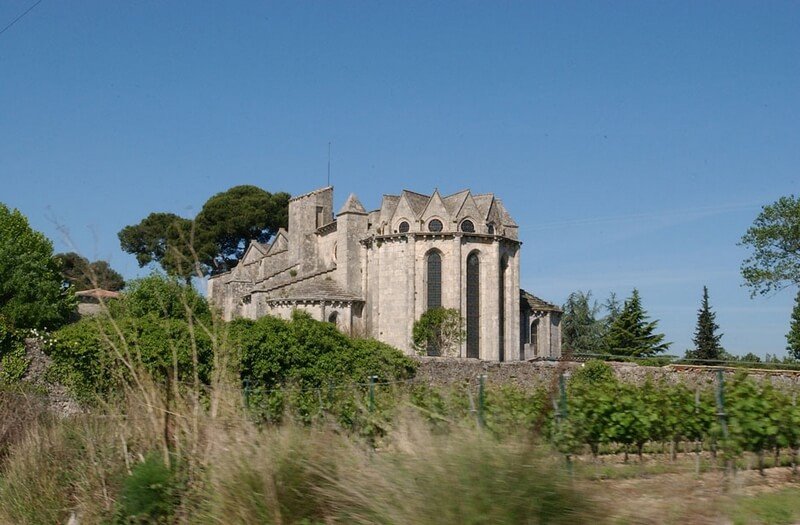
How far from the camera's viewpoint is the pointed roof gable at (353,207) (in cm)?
5084

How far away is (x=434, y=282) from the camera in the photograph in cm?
4656

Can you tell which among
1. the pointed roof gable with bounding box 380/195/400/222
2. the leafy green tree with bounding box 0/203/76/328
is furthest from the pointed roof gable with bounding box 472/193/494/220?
the leafy green tree with bounding box 0/203/76/328

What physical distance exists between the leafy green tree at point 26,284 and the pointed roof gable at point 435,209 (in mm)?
19098

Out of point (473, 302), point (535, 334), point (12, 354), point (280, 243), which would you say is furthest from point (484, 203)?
point (12, 354)

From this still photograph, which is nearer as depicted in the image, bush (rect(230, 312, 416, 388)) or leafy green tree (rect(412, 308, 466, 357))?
bush (rect(230, 312, 416, 388))

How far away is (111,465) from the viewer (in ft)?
28.8

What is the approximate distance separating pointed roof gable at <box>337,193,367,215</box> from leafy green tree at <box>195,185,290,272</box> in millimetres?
26028

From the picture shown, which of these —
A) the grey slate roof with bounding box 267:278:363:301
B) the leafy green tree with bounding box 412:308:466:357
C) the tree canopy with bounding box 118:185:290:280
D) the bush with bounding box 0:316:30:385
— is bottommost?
the bush with bounding box 0:316:30:385

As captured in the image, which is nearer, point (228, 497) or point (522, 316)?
point (228, 497)

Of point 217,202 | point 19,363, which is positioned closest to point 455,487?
point 19,363

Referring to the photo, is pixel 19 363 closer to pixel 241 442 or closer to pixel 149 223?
pixel 241 442

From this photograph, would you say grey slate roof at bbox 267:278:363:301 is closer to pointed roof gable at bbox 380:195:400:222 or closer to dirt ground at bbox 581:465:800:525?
pointed roof gable at bbox 380:195:400:222

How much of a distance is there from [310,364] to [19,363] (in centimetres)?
920

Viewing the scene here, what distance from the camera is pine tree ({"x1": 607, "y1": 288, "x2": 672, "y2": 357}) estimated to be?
166ft
